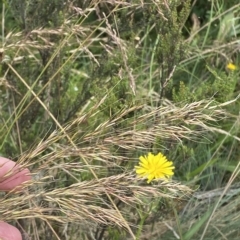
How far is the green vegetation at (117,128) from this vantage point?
1.00 meters

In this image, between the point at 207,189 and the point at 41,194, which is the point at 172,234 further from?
the point at 41,194

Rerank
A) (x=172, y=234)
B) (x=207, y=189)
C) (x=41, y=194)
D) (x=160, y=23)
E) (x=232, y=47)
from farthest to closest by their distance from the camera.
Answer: (x=232, y=47), (x=207, y=189), (x=172, y=234), (x=160, y=23), (x=41, y=194)

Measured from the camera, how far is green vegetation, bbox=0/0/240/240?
1004 millimetres

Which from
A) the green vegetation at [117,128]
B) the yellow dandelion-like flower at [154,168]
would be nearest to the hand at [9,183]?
the green vegetation at [117,128]

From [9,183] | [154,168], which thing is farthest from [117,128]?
[9,183]

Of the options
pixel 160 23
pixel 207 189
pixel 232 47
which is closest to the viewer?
pixel 160 23

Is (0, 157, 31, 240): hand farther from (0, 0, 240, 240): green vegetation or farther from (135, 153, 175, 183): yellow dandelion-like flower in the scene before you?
(135, 153, 175, 183): yellow dandelion-like flower

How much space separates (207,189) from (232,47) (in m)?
0.50

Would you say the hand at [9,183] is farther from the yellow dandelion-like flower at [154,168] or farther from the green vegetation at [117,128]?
the yellow dandelion-like flower at [154,168]

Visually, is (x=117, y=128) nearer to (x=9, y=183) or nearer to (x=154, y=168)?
(x=154, y=168)

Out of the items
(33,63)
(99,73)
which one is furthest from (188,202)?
(33,63)

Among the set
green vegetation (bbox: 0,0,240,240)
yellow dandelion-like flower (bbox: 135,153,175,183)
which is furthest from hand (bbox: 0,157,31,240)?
yellow dandelion-like flower (bbox: 135,153,175,183)

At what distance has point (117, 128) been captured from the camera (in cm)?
116

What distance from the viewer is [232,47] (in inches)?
71.5
